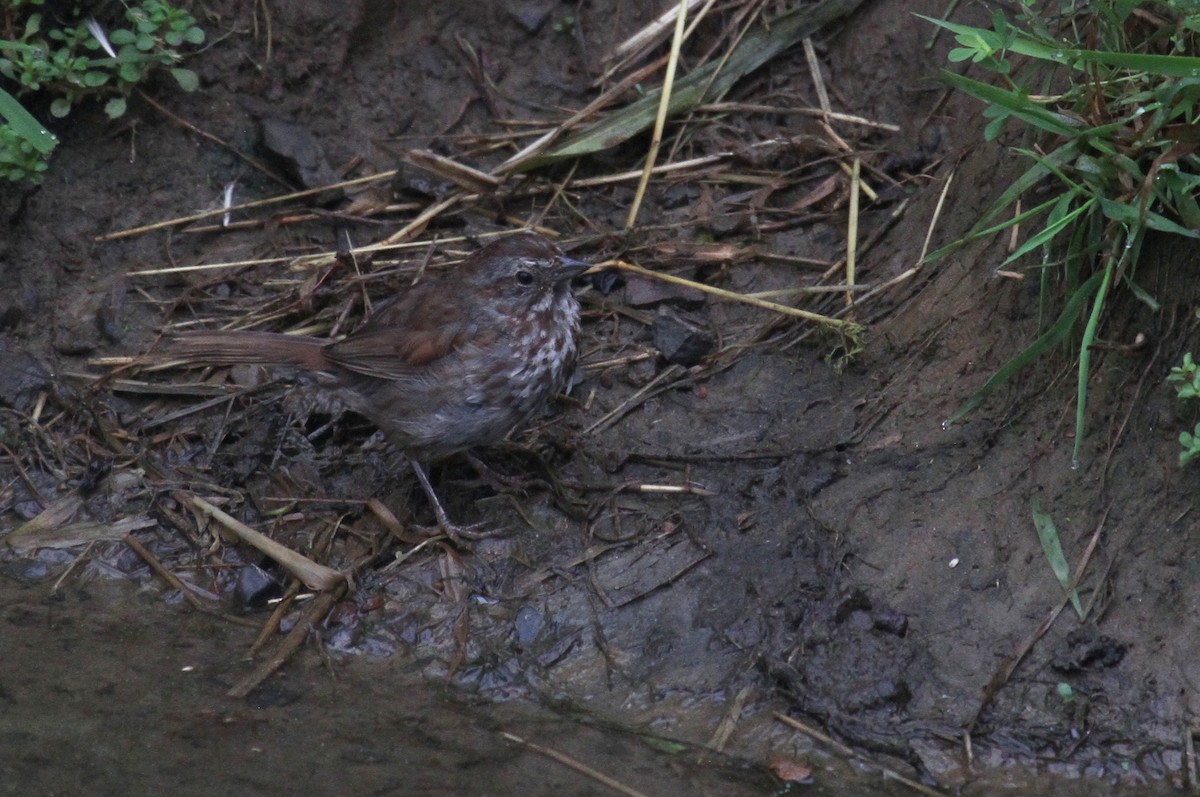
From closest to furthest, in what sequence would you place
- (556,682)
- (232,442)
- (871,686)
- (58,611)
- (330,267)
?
(871,686) → (556,682) → (58,611) → (232,442) → (330,267)

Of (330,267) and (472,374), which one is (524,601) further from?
(330,267)

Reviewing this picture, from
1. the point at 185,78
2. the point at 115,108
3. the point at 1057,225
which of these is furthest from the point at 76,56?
the point at 1057,225

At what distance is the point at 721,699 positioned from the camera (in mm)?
4461

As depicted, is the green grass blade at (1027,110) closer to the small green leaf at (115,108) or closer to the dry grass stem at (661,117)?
the dry grass stem at (661,117)

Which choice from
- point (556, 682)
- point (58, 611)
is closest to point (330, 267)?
point (58, 611)

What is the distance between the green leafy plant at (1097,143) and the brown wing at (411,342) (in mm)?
1864

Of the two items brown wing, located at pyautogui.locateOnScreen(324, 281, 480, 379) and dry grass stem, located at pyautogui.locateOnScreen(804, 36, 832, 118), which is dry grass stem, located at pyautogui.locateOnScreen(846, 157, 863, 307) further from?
brown wing, located at pyautogui.locateOnScreen(324, 281, 480, 379)

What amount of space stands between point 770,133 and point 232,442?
2.79 metres

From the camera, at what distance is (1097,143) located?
432 centimetres

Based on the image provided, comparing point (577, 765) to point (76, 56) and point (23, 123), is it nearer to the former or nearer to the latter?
point (23, 123)

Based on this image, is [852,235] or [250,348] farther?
[852,235]

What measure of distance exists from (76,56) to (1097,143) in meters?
4.44

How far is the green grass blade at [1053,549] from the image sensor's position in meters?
4.28

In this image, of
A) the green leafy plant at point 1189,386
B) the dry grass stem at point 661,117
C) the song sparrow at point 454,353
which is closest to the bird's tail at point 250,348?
the song sparrow at point 454,353
